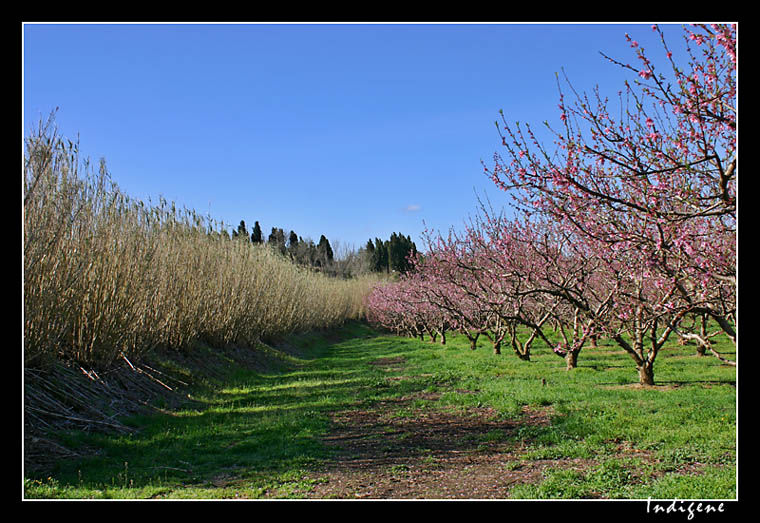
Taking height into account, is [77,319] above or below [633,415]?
above

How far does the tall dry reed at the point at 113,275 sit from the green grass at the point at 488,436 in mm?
1477

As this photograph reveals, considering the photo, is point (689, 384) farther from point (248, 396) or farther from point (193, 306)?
point (193, 306)

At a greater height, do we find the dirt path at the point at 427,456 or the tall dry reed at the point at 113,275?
the tall dry reed at the point at 113,275

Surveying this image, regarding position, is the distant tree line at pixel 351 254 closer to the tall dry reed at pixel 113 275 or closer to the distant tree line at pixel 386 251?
the distant tree line at pixel 386 251

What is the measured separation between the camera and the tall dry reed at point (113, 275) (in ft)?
19.4

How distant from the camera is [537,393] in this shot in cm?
816

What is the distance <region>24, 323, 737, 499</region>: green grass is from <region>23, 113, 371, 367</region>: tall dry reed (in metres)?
1.48

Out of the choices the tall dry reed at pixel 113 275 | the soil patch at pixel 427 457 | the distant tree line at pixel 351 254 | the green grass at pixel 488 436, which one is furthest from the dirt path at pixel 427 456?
the distant tree line at pixel 351 254

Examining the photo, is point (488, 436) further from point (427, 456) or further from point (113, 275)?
point (113, 275)

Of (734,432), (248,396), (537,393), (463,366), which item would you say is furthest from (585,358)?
(248,396)

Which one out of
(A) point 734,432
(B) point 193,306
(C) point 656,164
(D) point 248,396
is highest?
(C) point 656,164

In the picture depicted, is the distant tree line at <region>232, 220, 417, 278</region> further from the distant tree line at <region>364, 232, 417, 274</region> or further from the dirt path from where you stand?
the dirt path

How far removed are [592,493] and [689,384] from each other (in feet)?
17.9

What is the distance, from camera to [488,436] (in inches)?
237
